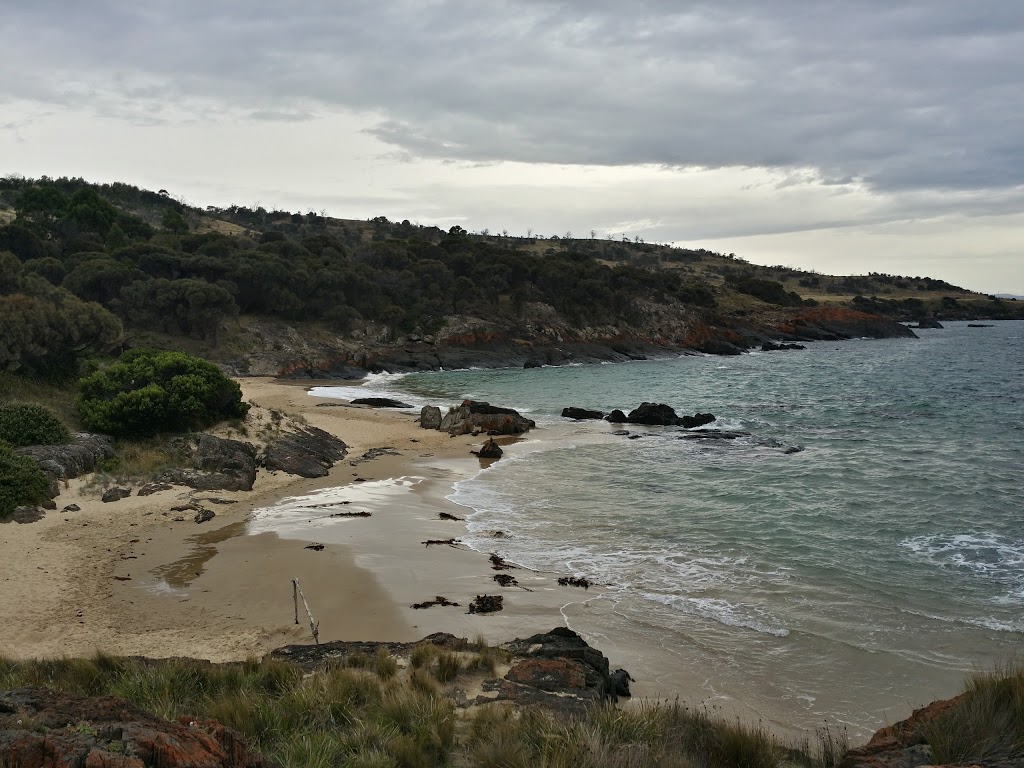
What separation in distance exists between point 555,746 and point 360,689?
2.29 metres

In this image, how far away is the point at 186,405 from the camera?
19.2 m

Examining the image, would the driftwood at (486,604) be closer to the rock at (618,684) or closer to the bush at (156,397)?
the rock at (618,684)

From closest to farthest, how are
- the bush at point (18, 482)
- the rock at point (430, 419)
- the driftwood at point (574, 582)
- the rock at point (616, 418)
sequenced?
the driftwood at point (574, 582) → the bush at point (18, 482) → the rock at point (430, 419) → the rock at point (616, 418)

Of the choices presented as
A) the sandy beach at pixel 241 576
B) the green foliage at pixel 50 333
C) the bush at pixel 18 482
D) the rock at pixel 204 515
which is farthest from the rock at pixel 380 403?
the bush at pixel 18 482

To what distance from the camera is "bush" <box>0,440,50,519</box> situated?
14.0 metres

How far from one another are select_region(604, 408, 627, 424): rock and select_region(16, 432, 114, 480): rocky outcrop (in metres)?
20.1

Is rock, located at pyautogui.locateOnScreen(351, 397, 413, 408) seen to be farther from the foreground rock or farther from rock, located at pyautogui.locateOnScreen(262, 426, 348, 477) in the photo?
the foreground rock

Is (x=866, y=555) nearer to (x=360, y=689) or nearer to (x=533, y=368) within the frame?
(x=360, y=689)

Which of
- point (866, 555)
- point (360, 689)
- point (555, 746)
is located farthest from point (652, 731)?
point (866, 555)

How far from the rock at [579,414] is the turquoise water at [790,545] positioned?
1.22 meters

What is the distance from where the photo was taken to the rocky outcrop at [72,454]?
1546 centimetres

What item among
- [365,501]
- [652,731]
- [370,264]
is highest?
[370,264]

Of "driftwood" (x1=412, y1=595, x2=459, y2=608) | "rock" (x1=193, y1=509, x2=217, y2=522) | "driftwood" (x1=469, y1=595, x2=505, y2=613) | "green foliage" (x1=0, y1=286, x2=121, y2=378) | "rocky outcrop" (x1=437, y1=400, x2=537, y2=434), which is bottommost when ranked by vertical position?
"rock" (x1=193, y1=509, x2=217, y2=522)

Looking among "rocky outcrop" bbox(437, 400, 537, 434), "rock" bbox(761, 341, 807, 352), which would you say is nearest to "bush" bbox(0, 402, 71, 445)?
"rocky outcrop" bbox(437, 400, 537, 434)
